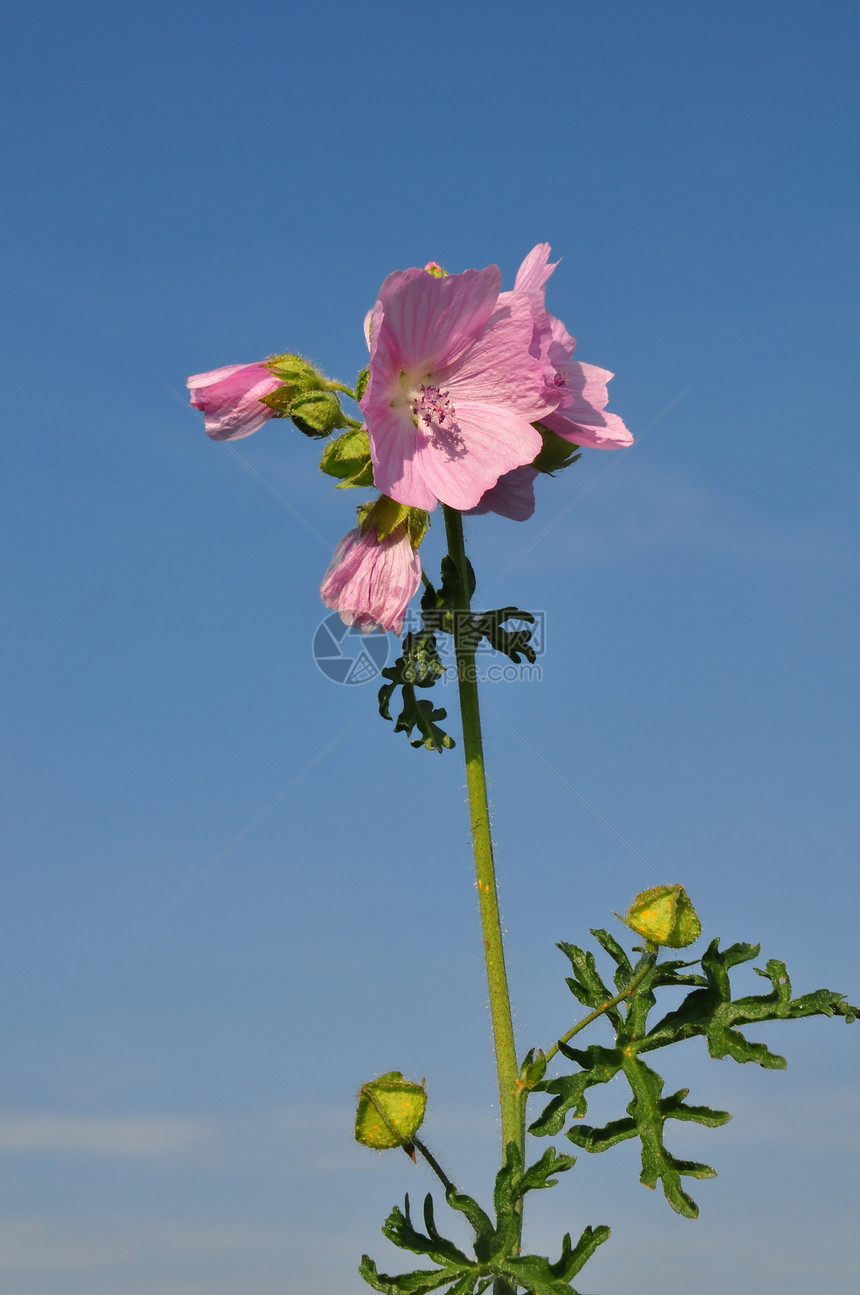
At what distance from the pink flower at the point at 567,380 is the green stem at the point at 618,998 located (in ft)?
4.17

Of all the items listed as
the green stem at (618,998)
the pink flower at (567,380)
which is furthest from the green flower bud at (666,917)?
the pink flower at (567,380)

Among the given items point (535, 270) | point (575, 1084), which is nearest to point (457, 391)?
point (535, 270)

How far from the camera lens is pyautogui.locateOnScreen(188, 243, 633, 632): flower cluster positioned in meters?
2.67

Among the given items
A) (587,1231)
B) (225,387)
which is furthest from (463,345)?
(587,1231)

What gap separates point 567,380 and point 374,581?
2.41 feet

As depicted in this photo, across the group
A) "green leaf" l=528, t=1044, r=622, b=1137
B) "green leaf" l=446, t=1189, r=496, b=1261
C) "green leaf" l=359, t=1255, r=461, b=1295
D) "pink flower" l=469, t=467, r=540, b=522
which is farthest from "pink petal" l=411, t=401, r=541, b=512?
"green leaf" l=359, t=1255, r=461, b=1295

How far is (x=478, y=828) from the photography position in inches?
105

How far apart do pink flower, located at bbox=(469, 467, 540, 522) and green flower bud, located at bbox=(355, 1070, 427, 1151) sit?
1.44m

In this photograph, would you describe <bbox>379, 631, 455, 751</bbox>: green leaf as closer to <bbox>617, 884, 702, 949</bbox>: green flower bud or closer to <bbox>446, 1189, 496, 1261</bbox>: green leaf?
<bbox>617, 884, 702, 949</bbox>: green flower bud

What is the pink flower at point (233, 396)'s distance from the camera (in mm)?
2912

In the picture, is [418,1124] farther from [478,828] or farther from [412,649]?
[412,649]

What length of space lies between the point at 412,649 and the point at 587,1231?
1399mm

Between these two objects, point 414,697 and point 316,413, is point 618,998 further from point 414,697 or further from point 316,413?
point 316,413

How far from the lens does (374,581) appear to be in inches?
109
